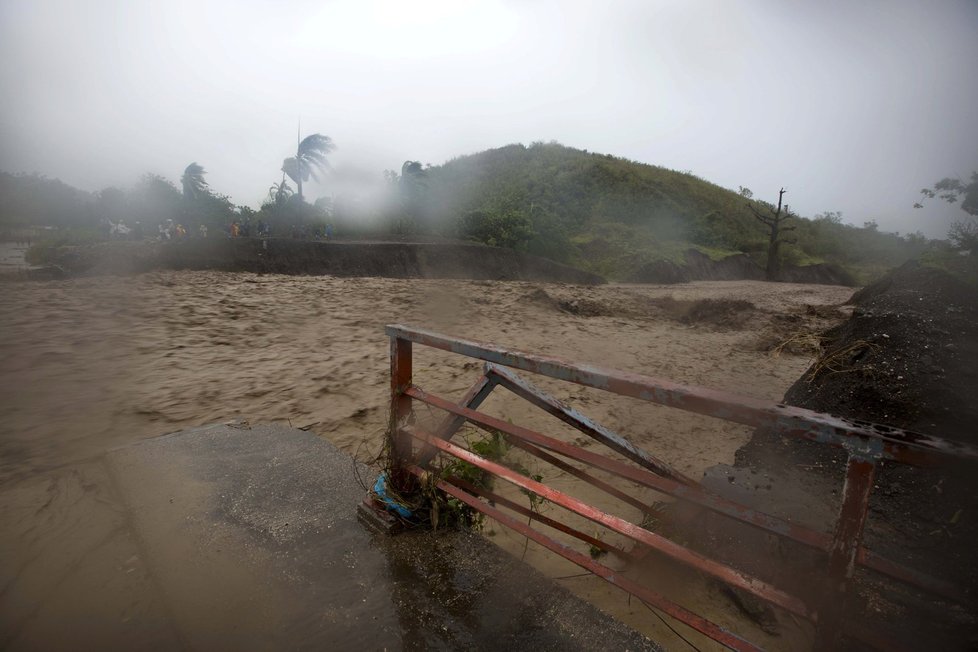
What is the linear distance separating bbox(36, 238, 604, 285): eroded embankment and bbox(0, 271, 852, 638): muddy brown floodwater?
118cm

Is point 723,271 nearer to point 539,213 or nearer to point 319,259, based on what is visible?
point 539,213

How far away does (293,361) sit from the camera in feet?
20.1

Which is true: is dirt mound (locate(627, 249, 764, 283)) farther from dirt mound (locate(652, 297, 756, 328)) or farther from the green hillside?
dirt mound (locate(652, 297, 756, 328))

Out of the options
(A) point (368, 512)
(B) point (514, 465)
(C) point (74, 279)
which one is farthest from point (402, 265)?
(A) point (368, 512)

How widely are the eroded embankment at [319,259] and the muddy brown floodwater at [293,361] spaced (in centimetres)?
118

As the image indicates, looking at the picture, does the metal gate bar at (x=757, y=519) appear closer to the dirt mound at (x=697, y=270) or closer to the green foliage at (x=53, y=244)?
the green foliage at (x=53, y=244)

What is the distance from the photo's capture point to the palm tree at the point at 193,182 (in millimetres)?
21953

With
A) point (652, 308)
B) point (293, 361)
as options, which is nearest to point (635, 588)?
point (293, 361)

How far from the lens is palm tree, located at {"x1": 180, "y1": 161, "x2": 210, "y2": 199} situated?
2195 cm

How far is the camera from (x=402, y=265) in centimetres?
1598

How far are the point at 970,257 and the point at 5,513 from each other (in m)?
9.00

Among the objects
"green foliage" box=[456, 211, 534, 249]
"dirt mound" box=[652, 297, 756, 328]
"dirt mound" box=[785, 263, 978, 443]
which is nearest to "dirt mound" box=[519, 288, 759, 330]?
"dirt mound" box=[652, 297, 756, 328]

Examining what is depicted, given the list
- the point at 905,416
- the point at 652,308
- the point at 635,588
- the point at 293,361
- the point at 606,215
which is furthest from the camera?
the point at 606,215

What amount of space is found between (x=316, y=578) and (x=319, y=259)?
13769 millimetres
